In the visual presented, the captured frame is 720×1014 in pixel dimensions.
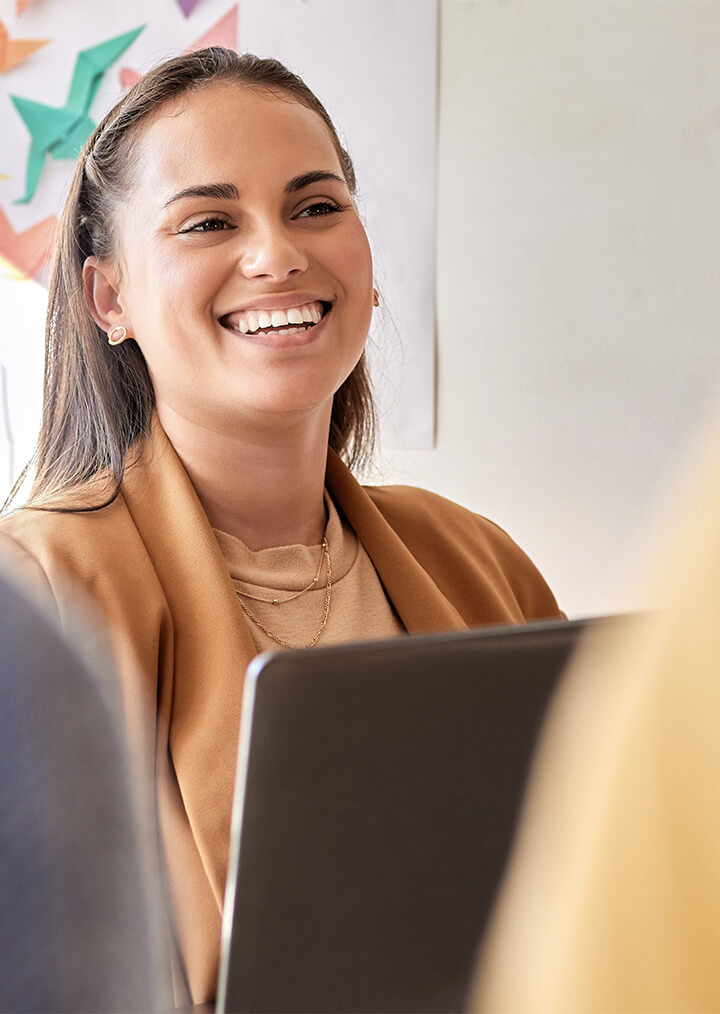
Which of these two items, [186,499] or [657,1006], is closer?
[657,1006]

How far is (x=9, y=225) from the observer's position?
1.87 meters

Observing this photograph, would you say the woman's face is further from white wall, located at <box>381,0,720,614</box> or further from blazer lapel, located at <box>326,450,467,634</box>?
white wall, located at <box>381,0,720,614</box>

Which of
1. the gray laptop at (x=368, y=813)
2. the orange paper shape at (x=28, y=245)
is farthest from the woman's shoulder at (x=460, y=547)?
the orange paper shape at (x=28, y=245)

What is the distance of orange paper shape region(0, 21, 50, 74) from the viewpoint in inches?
71.9

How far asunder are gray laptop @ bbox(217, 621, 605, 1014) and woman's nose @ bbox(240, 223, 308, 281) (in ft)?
2.19

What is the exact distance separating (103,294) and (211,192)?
6.5 inches

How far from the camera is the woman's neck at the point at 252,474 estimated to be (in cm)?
101

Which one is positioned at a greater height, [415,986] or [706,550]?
[706,550]

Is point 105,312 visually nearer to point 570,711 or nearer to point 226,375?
point 226,375

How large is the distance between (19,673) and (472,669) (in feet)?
1.56

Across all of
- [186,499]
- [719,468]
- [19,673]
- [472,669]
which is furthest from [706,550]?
[186,499]

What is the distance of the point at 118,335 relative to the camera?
Result: 1043 mm

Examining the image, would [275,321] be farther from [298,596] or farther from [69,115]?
[69,115]

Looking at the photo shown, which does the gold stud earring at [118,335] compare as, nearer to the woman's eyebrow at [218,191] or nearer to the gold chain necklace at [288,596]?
the woman's eyebrow at [218,191]
